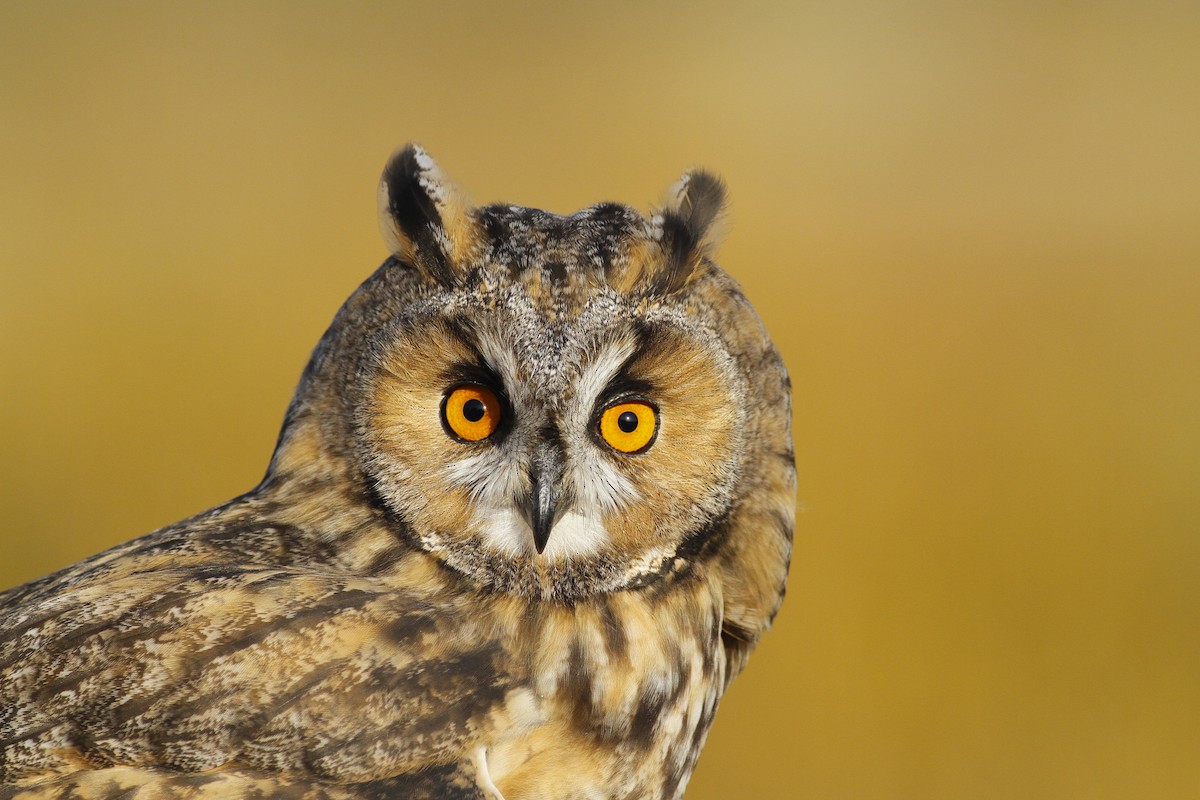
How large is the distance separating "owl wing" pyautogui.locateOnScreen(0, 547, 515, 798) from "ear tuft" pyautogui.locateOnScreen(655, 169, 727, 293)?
1.82 ft

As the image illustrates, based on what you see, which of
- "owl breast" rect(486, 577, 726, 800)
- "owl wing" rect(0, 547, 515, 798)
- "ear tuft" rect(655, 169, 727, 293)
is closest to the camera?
"owl wing" rect(0, 547, 515, 798)

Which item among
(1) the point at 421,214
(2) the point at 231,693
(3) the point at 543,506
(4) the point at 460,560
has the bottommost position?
(2) the point at 231,693

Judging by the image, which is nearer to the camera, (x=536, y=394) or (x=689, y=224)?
(x=536, y=394)

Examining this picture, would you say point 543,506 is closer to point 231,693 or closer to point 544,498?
point 544,498

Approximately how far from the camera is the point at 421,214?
1.42 m

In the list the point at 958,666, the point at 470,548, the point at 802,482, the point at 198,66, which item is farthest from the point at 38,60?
the point at 470,548

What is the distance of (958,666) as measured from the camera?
3.96 m

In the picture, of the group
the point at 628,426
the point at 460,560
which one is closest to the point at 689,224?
the point at 628,426

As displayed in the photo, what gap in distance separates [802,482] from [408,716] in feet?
10.7

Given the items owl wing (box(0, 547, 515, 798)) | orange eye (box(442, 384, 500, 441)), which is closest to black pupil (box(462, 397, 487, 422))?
orange eye (box(442, 384, 500, 441))

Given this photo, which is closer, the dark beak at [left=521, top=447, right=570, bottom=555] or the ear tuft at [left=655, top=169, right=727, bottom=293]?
the dark beak at [left=521, top=447, right=570, bottom=555]

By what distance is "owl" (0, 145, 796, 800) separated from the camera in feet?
3.79

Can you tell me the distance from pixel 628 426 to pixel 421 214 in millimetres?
385

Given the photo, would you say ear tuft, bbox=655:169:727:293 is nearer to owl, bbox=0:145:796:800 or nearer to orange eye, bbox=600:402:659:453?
owl, bbox=0:145:796:800
